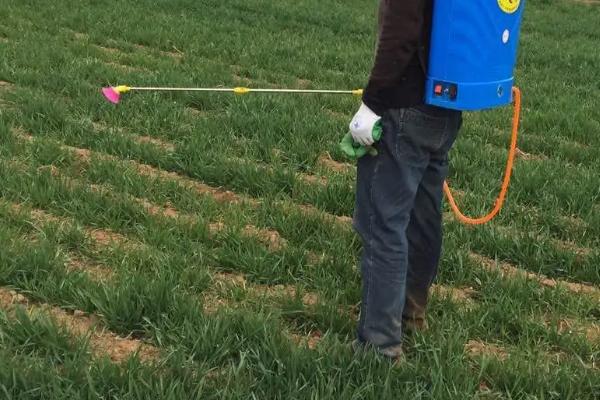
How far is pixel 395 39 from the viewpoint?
2354 millimetres

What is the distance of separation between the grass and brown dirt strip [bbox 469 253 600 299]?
0.05ft

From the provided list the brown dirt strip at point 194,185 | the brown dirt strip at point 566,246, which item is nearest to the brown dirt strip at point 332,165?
the brown dirt strip at point 194,185

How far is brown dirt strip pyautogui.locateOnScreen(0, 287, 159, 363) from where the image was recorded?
9.29ft

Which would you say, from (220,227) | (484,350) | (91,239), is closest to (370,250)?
(484,350)

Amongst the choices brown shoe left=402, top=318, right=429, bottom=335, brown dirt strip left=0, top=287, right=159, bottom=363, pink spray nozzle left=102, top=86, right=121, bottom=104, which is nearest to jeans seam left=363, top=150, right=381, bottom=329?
brown shoe left=402, top=318, right=429, bottom=335

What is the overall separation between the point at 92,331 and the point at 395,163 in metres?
1.41

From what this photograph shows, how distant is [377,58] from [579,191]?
275 centimetres

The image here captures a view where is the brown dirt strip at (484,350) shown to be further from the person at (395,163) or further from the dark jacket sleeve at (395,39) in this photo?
the dark jacket sleeve at (395,39)

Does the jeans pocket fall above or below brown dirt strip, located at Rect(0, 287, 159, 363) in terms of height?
above

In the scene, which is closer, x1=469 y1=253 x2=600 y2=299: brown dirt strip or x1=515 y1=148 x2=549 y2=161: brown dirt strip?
x1=469 y1=253 x2=600 y2=299: brown dirt strip

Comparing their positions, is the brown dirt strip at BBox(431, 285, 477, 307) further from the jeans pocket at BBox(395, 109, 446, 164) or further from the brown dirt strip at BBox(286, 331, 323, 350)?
the jeans pocket at BBox(395, 109, 446, 164)

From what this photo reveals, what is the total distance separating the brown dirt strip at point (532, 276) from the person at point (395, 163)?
88 cm

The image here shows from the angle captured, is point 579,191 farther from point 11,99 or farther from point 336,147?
point 11,99

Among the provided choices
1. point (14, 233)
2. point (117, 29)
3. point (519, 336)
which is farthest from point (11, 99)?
point (519, 336)
